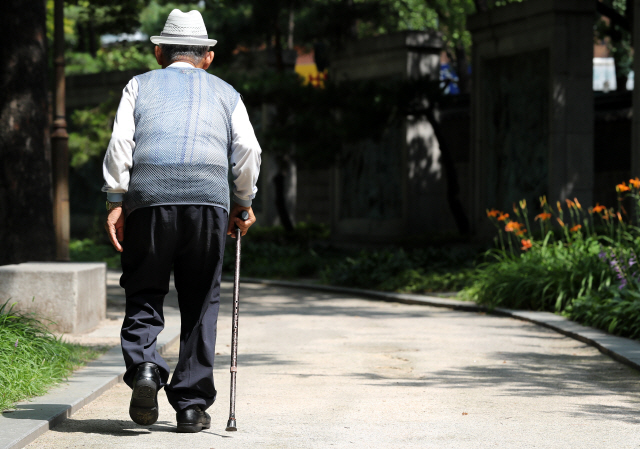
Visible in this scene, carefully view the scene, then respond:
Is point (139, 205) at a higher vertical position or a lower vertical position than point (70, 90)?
lower

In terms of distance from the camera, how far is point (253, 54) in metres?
24.6

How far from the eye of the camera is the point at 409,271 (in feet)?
49.0

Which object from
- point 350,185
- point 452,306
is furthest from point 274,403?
point 350,185

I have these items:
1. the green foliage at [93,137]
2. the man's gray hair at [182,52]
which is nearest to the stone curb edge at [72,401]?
the man's gray hair at [182,52]

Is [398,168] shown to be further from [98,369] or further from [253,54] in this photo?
[98,369]

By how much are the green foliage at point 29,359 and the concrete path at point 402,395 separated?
0.37m

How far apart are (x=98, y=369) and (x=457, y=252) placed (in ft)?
34.1

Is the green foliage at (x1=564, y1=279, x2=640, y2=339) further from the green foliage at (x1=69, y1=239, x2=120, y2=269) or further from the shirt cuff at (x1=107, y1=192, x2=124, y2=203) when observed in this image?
the green foliage at (x1=69, y1=239, x2=120, y2=269)

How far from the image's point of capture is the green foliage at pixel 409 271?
14266 mm

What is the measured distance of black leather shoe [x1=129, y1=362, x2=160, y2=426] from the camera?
15.3 ft

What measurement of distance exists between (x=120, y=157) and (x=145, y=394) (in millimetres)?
1173

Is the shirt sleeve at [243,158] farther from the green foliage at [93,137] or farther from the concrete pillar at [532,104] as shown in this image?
the green foliage at [93,137]

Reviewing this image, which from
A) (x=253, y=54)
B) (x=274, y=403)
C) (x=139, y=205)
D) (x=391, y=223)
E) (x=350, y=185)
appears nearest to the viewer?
(x=139, y=205)

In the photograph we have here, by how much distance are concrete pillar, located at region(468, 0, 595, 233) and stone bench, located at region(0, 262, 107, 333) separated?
29.9ft
